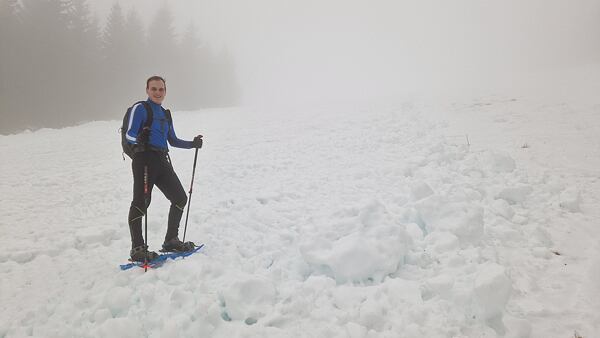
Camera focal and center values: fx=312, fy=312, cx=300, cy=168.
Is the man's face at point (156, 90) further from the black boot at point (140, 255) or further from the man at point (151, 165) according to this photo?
the black boot at point (140, 255)

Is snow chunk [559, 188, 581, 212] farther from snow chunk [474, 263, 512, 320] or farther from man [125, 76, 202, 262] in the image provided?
man [125, 76, 202, 262]

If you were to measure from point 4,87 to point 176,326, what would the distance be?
1355 inches

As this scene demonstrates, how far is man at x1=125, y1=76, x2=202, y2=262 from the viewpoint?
14.7ft

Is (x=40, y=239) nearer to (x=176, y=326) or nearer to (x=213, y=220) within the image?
(x=213, y=220)

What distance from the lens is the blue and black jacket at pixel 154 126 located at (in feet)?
14.5

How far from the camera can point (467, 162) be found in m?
7.68

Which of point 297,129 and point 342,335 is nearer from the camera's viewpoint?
point 342,335

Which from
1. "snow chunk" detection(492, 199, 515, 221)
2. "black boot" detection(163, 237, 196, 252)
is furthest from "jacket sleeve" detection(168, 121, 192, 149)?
"snow chunk" detection(492, 199, 515, 221)

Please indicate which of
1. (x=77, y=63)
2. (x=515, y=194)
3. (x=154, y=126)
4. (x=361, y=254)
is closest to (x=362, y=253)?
(x=361, y=254)

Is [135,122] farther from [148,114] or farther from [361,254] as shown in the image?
[361,254]

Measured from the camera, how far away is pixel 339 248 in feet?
14.1

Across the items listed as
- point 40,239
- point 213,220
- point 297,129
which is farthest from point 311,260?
point 297,129

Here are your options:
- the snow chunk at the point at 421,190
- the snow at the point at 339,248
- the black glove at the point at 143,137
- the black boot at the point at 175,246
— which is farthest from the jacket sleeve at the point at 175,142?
the snow chunk at the point at 421,190

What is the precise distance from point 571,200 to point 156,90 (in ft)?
24.1
